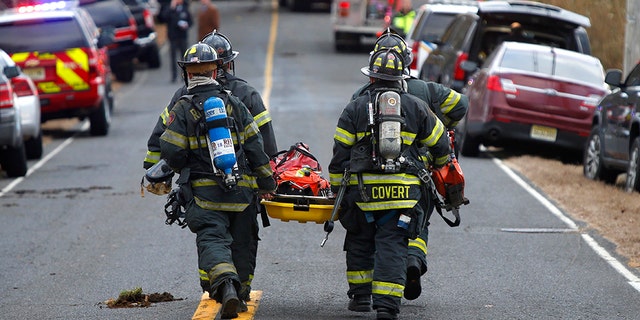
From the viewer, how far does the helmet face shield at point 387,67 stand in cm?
763

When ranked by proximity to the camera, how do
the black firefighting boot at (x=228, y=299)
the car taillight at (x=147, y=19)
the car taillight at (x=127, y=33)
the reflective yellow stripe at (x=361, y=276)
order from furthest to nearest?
1. the car taillight at (x=147, y=19)
2. the car taillight at (x=127, y=33)
3. the reflective yellow stripe at (x=361, y=276)
4. the black firefighting boot at (x=228, y=299)

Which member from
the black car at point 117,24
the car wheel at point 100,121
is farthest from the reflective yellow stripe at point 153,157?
the black car at point 117,24

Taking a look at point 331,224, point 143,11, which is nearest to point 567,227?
point 331,224

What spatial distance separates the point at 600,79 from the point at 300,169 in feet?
30.2

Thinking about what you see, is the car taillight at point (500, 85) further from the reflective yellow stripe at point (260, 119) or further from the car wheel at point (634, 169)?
the reflective yellow stripe at point (260, 119)

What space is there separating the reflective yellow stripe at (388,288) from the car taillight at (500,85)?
29.8 feet

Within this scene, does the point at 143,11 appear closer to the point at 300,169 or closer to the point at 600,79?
the point at 600,79

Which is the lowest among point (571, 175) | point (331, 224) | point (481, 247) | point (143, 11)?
point (143, 11)

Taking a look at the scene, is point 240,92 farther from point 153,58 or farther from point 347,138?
point 153,58

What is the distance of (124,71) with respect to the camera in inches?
1160

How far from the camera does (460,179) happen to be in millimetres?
7961

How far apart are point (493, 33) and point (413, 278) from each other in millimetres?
12281

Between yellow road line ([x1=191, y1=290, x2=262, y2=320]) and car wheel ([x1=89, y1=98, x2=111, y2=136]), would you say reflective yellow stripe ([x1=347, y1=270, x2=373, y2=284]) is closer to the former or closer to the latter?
yellow road line ([x1=191, y1=290, x2=262, y2=320])

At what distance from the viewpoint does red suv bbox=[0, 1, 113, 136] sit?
19297 millimetres
